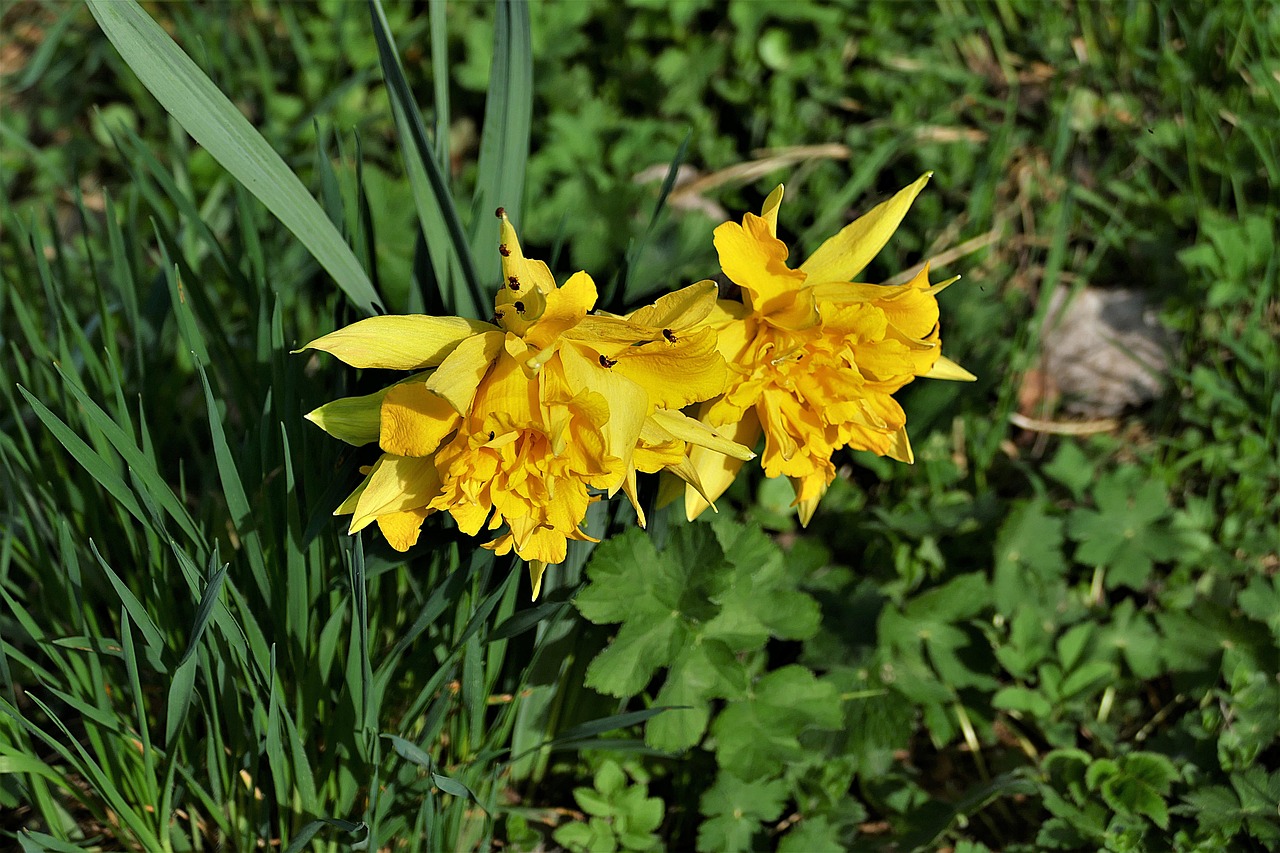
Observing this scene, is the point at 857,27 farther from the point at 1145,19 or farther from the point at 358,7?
the point at 358,7

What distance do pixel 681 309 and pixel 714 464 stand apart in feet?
1.03

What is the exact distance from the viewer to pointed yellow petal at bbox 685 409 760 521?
51.9 inches

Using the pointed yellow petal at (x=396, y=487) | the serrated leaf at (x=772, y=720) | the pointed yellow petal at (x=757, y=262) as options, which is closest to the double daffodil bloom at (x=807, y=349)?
the pointed yellow petal at (x=757, y=262)

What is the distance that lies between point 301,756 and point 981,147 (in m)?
2.20

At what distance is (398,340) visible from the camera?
3.67 feet

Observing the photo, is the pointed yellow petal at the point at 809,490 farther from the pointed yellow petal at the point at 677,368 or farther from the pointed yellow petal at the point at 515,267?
the pointed yellow petal at the point at 515,267

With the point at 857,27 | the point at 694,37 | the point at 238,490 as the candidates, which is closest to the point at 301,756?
the point at 238,490

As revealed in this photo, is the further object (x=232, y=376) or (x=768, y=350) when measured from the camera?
(x=232, y=376)

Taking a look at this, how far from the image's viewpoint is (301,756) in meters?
1.32

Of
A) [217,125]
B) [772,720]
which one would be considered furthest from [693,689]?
[217,125]

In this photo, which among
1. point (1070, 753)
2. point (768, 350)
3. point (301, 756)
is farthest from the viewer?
point (1070, 753)

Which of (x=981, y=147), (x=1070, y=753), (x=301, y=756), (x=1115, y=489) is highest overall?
(x=981, y=147)

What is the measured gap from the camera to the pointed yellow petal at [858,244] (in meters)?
1.28

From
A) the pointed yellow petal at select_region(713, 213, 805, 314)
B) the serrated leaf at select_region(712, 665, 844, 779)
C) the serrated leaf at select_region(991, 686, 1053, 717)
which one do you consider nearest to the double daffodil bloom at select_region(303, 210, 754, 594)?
the pointed yellow petal at select_region(713, 213, 805, 314)
